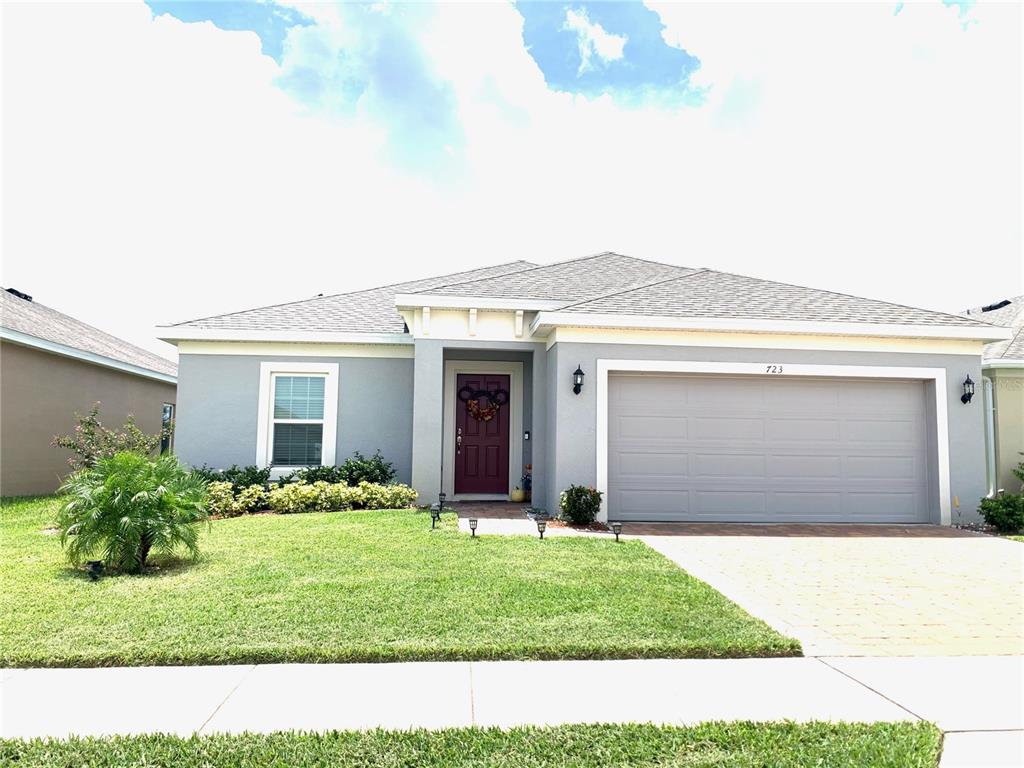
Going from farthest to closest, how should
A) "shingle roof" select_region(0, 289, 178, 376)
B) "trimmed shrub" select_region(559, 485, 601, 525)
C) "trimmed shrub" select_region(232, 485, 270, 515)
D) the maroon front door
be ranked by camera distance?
"shingle roof" select_region(0, 289, 178, 376), the maroon front door, "trimmed shrub" select_region(232, 485, 270, 515), "trimmed shrub" select_region(559, 485, 601, 525)

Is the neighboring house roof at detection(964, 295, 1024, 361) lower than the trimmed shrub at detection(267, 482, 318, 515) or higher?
higher

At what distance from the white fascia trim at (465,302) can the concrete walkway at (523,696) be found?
23.6 ft

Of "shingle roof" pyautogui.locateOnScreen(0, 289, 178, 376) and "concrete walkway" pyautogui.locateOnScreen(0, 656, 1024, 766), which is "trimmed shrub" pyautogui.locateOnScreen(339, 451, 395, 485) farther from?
"shingle roof" pyautogui.locateOnScreen(0, 289, 178, 376)

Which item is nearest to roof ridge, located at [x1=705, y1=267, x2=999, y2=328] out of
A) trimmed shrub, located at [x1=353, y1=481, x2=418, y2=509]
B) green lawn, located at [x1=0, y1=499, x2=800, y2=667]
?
green lawn, located at [x1=0, y1=499, x2=800, y2=667]

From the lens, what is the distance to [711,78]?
462 inches

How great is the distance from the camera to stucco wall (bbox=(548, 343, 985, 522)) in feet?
30.7

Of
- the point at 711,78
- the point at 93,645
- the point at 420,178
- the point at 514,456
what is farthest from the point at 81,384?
the point at 711,78

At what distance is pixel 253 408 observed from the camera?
1127 cm

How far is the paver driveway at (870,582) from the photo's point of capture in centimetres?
444

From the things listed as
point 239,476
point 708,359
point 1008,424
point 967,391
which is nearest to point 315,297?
point 239,476

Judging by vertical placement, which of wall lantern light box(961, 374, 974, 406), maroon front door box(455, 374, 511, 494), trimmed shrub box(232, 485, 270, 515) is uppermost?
wall lantern light box(961, 374, 974, 406)

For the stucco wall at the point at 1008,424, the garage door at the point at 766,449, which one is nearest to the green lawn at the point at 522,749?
the garage door at the point at 766,449

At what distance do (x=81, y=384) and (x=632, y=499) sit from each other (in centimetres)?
1334

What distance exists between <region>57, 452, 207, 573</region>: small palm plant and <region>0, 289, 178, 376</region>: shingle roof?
823 centimetres
